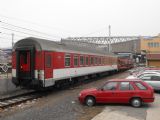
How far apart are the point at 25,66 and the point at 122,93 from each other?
713 cm

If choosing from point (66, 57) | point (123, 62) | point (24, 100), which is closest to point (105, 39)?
point (123, 62)

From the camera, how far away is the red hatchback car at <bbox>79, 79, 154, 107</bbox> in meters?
13.7

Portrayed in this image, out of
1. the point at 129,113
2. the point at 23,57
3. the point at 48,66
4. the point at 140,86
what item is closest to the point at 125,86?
the point at 140,86

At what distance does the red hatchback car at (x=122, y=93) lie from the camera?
13.7m

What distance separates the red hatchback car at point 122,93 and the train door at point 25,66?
4635 millimetres

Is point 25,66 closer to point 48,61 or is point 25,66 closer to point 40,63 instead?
point 40,63

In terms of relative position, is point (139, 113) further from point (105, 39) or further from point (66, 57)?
point (105, 39)

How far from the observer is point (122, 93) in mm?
13883

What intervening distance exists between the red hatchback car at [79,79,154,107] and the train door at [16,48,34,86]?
15.2 feet

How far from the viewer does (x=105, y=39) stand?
8625cm

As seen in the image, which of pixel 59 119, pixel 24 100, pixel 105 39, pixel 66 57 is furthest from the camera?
pixel 105 39

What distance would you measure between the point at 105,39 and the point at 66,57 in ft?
A: 218

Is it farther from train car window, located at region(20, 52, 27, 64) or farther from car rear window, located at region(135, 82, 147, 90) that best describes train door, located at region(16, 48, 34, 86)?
car rear window, located at region(135, 82, 147, 90)

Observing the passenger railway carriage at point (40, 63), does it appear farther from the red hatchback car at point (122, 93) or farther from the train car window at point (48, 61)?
the red hatchback car at point (122, 93)
